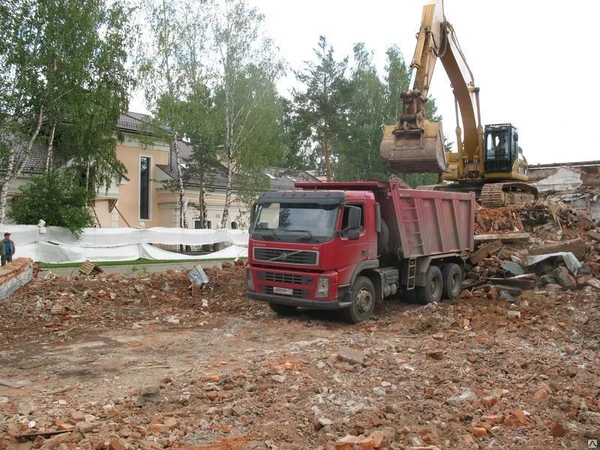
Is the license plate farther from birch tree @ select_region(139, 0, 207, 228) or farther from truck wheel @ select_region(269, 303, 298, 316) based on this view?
birch tree @ select_region(139, 0, 207, 228)

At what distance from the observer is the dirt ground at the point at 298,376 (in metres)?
4.74

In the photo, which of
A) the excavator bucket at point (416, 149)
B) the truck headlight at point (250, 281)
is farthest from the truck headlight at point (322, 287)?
the excavator bucket at point (416, 149)

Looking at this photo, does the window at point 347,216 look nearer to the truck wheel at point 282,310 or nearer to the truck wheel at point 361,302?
the truck wheel at point 361,302

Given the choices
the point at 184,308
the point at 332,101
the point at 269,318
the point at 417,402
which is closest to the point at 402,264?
the point at 269,318

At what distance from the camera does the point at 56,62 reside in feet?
66.1

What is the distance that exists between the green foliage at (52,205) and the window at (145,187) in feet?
44.7

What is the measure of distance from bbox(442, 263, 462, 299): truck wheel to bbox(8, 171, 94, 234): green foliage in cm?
1380

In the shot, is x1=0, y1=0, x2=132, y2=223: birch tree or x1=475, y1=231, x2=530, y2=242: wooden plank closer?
x1=475, y1=231, x2=530, y2=242: wooden plank

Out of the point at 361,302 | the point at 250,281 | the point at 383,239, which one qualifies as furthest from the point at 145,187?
the point at 361,302

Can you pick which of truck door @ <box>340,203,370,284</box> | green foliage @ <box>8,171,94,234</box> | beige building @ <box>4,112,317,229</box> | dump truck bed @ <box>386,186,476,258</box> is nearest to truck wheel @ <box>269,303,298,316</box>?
truck door @ <box>340,203,370,284</box>

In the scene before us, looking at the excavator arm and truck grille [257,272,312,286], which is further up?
the excavator arm

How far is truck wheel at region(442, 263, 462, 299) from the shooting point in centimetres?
1227

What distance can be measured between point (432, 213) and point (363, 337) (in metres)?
3.99

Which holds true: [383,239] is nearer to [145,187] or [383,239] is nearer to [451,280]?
[451,280]
